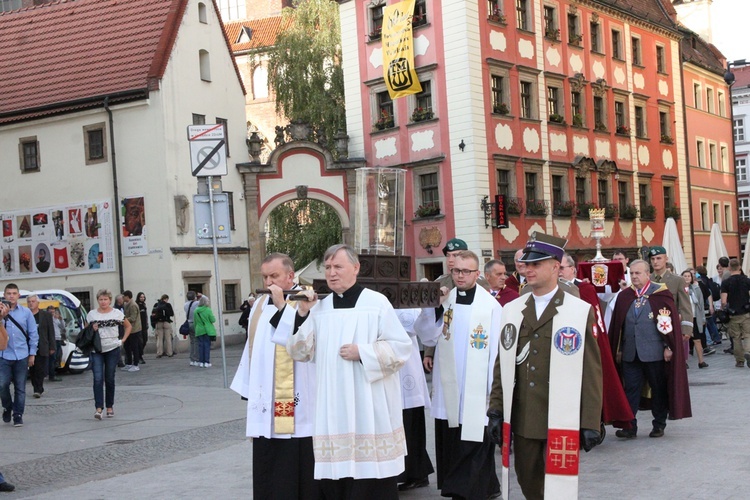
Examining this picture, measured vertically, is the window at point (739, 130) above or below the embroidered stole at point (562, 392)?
above

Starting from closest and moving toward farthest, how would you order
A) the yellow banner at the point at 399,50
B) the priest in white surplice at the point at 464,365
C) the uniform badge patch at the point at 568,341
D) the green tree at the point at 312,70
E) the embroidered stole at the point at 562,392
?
the embroidered stole at the point at 562,392 → the uniform badge patch at the point at 568,341 → the priest in white surplice at the point at 464,365 → the yellow banner at the point at 399,50 → the green tree at the point at 312,70

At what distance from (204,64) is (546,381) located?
Answer: 3160 cm

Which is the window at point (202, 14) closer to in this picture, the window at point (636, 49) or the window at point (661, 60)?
the window at point (636, 49)

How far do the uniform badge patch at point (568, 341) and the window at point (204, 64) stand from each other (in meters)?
31.1

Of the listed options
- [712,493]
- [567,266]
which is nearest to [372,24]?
[567,266]

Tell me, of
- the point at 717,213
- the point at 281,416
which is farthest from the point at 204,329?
the point at 717,213

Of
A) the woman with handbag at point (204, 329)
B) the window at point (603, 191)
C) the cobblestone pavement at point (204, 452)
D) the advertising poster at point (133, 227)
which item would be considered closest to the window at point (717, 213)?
the window at point (603, 191)

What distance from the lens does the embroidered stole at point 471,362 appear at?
880 cm

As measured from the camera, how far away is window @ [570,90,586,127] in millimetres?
42188

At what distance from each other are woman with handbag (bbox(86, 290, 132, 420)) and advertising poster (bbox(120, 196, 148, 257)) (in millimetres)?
18760

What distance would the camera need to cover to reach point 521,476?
6828 millimetres

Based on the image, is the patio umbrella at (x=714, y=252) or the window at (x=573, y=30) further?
the window at (x=573, y=30)

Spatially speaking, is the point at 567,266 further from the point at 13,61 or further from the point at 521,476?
the point at 13,61

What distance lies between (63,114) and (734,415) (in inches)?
1107
